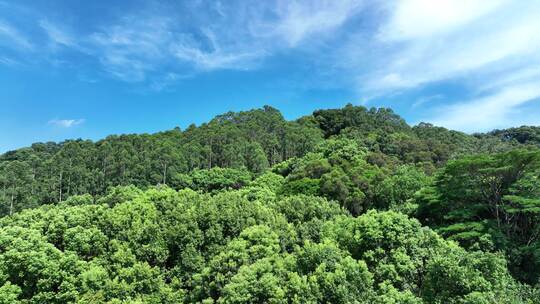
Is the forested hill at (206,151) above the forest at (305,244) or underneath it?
above

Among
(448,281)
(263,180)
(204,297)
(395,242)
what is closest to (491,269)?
(448,281)

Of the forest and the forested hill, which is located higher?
the forested hill

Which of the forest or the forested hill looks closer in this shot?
the forest

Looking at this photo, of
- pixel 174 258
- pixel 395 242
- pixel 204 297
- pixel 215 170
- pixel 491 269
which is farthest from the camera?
pixel 215 170

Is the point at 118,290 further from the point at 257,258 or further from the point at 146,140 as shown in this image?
the point at 146,140

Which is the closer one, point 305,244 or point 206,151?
point 305,244

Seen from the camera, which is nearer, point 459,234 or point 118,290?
point 118,290

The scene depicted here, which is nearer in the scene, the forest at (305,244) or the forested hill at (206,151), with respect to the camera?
the forest at (305,244)

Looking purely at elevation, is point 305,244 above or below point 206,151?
below
